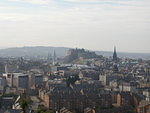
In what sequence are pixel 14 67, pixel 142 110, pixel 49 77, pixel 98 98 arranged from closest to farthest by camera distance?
1. pixel 142 110
2. pixel 98 98
3. pixel 49 77
4. pixel 14 67

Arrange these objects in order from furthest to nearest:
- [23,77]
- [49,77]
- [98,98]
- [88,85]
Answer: [49,77]
[23,77]
[88,85]
[98,98]

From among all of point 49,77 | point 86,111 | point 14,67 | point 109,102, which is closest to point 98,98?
point 109,102

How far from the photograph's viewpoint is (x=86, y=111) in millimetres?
29203

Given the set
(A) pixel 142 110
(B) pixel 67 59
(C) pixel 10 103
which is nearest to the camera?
(A) pixel 142 110

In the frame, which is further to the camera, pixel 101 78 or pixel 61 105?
pixel 101 78

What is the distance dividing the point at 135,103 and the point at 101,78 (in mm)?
23308

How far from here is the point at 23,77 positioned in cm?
4938

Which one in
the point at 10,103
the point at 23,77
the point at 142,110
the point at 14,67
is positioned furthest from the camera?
the point at 14,67

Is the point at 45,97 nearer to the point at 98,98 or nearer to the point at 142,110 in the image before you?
the point at 98,98

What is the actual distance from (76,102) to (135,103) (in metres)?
5.25

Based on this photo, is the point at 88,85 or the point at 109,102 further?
the point at 88,85

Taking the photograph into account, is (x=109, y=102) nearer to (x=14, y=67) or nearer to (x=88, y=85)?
(x=88, y=85)

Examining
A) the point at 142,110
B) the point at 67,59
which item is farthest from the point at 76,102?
the point at 67,59

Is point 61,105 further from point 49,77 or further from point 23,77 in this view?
point 49,77
